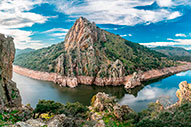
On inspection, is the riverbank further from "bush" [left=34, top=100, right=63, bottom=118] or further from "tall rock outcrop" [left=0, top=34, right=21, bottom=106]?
"tall rock outcrop" [left=0, top=34, right=21, bottom=106]

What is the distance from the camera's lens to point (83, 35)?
101 meters

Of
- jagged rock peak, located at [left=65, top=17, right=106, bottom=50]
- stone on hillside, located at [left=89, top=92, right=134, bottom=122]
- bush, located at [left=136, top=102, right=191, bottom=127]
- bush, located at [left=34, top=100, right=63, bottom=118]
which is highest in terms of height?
jagged rock peak, located at [left=65, top=17, right=106, bottom=50]

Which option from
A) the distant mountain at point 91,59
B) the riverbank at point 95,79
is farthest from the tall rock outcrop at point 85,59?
the riverbank at point 95,79

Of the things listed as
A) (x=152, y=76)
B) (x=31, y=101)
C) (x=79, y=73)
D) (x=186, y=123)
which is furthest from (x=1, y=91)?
(x=152, y=76)

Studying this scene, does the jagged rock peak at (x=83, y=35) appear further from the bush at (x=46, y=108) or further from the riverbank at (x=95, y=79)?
the bush at (x=46, y=108)

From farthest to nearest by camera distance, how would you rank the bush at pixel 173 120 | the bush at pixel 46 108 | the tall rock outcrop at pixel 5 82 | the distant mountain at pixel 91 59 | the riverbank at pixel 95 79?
the distant mountain at pixel 91 59, the riverbank at pixel 95 79, the bush at pixel 46 108, the tall rock outcrop at pixel 5 82, the bush at pixel 173 120

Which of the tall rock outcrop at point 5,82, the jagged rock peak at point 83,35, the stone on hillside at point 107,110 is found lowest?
the stone on hillside at point 107,110

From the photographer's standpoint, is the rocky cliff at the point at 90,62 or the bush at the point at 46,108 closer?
the bush at the point at 46,108

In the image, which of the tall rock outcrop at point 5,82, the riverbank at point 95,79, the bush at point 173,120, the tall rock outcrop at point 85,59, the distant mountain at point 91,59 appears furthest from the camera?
the distant mountain at point 91,59

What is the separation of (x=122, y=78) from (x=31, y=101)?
5240cm

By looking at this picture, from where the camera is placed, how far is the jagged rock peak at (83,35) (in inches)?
3927

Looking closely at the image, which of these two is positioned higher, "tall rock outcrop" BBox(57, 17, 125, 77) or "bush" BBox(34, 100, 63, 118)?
"tall rock outcrop" BBox(57, 17, 125, 77)

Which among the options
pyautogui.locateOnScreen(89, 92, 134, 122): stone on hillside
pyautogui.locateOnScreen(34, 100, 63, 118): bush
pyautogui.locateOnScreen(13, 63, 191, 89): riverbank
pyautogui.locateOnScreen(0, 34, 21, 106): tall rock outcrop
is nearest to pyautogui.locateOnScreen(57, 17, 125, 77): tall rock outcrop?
pyautogui.locateOnScreen(13, 63, 191, 89): riverbank

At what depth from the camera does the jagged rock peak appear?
9976cm
